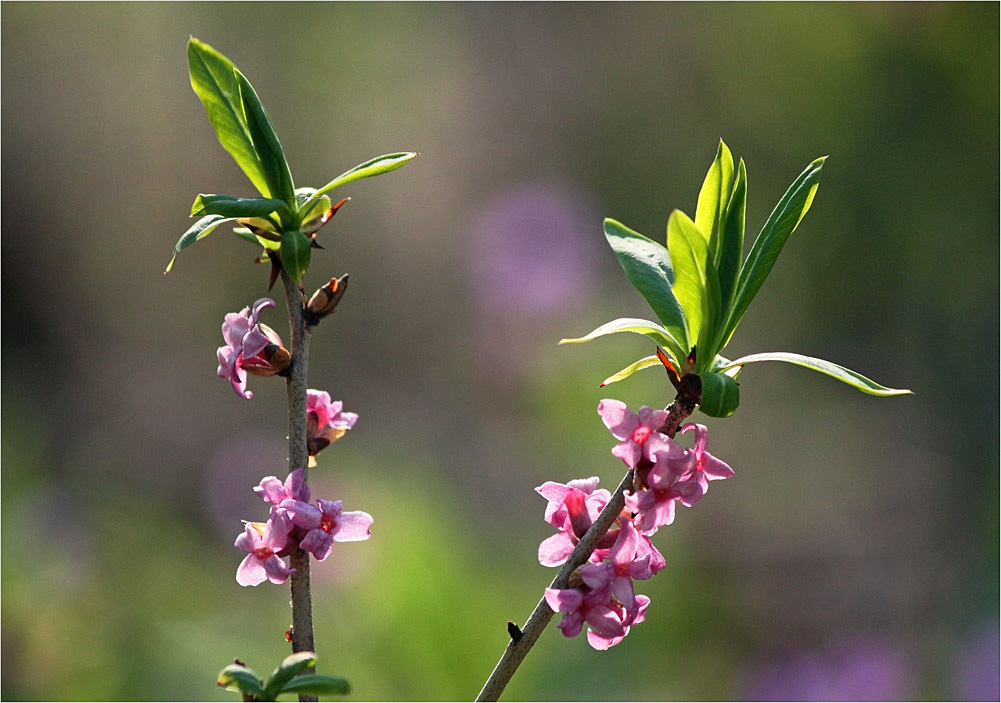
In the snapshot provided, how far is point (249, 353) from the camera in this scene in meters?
0.41

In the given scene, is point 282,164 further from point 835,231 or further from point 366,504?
point 835,231

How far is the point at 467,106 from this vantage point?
3400 mm

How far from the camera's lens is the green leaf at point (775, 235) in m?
0.38

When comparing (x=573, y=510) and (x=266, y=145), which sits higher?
(x=266, y=145)

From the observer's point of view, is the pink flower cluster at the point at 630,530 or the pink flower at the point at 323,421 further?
the pink flower at the point at 323,421

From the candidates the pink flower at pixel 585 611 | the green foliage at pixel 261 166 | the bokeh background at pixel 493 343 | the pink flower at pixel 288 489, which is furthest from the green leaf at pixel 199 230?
the bokeh background at pixel 493 343

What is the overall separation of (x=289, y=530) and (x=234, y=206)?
0.14m

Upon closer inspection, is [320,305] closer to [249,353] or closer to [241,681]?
[249,353]

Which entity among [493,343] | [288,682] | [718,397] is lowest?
[493,343]

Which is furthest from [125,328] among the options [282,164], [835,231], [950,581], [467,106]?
[282,164]

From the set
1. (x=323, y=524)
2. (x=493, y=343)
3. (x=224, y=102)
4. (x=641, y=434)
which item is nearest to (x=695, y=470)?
(x=641, y=434)

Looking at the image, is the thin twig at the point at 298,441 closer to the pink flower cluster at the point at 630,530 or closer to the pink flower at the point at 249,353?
the pink flower at the point at 249,353

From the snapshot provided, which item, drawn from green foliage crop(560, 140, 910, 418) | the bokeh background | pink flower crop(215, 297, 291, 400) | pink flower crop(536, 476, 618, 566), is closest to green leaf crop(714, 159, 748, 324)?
green foliage crop(560, 140, 910, 418)

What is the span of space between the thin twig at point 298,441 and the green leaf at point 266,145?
0.04 metres
